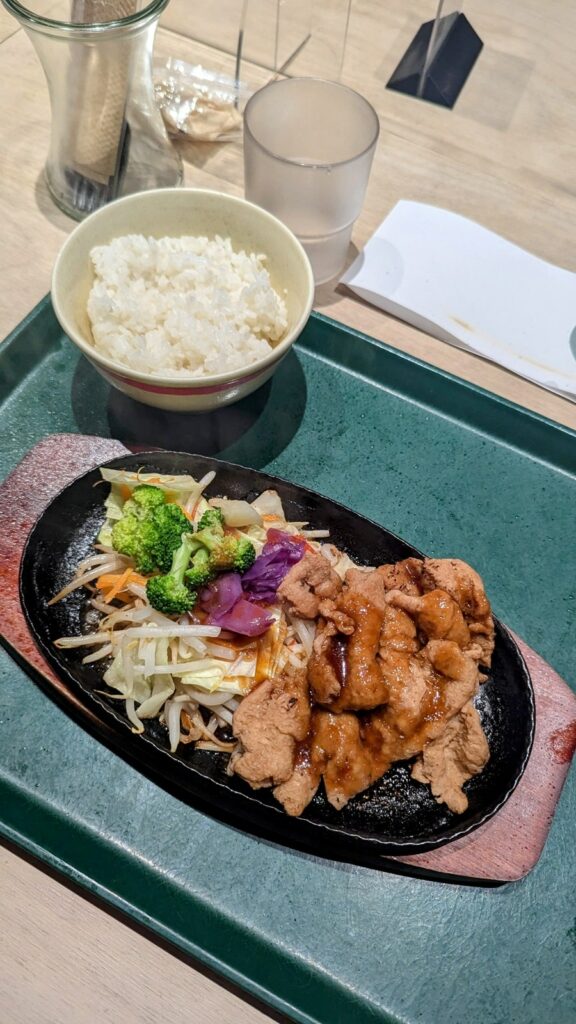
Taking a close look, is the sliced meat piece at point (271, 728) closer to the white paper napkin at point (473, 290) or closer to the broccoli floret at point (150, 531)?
the broccoli floret at point (150, 531)

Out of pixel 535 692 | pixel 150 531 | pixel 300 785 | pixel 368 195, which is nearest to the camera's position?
pixel 300 785

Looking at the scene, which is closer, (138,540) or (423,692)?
(423,692)

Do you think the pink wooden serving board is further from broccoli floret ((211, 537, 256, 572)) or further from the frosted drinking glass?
the frosted drinking glass

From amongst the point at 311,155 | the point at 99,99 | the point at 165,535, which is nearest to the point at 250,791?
the point at 165,535

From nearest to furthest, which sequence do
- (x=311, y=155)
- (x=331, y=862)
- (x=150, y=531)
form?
(x=331, y=862) → (x=150, y=531) → (x=311, y=155)

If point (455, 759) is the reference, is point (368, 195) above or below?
above

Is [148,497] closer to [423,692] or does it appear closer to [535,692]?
[423,692]

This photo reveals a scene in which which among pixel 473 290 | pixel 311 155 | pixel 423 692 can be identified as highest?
pixel 311 155

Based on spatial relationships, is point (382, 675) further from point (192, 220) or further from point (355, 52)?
point (355, 52)
